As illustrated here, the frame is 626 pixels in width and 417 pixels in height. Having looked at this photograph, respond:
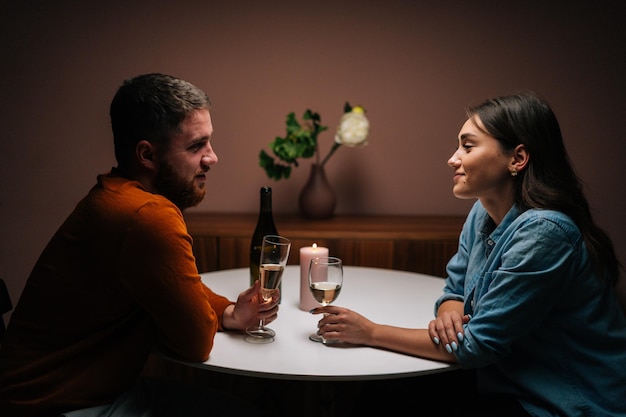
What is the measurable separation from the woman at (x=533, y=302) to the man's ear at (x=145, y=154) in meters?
0.55

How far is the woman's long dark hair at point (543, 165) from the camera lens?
133 centimetres

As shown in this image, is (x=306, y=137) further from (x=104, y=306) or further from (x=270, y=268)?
(x=104, y=306)

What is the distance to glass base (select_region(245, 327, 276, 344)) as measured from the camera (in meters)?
1.39

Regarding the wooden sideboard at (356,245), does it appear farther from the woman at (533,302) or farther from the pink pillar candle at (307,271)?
the woman at (533,302)

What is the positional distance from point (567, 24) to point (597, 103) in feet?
1.35

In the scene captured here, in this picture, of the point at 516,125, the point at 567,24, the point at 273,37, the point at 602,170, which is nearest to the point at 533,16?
the point at 567,24

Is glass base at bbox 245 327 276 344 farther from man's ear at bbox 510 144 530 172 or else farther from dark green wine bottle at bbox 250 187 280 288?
man's ear at bbox 510 144 530 172

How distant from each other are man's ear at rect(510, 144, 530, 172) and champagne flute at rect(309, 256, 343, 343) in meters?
0.49

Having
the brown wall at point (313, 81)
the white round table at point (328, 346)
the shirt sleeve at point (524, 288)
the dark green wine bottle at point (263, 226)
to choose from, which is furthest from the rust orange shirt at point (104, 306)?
the brown wall at point (313, 81)

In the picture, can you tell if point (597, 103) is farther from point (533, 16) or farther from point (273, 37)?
point (273, 37)

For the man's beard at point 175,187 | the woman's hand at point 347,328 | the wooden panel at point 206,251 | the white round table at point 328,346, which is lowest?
the wooden panel at point 206,251

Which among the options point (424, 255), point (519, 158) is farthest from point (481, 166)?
point (424, 255)

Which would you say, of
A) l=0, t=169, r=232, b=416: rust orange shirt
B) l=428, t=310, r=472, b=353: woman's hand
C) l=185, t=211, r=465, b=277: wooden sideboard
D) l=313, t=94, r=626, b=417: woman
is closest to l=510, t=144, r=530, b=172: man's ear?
l=313, t=94, r=626, b=417: woman

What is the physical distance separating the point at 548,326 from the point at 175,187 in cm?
97
